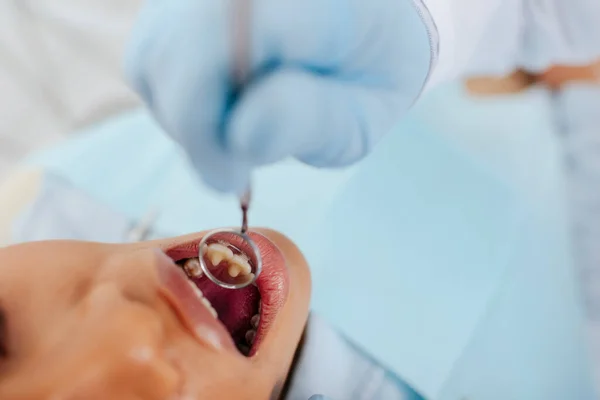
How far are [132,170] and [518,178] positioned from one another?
538mm

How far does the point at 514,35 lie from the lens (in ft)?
2.38

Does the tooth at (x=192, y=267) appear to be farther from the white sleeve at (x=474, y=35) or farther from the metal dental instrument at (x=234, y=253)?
the white sleeve at (x=474, y=35)

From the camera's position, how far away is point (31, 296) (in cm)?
45

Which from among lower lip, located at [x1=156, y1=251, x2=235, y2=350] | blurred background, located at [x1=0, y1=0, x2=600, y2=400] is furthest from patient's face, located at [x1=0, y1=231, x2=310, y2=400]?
blurred background, located at [x1=0, y1=0, x2=600, y2=400]

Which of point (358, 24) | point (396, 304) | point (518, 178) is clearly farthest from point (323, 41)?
point (518, 178)

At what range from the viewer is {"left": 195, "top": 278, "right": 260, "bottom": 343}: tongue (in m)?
0.58

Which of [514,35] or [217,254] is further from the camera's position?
[514,35]

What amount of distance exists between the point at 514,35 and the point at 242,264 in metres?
0.43

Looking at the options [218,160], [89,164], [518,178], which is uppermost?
[218,160]

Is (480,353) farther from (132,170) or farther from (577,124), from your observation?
(132,170)

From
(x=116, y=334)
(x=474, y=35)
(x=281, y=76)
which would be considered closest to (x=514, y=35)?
(x=474, y=35)

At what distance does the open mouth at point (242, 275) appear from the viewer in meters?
0.55

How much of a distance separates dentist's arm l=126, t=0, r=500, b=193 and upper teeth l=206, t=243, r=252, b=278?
95 mm

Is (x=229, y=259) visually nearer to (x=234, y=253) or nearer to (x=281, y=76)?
(x=234, y=253)
